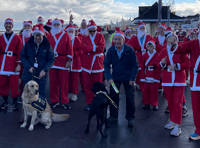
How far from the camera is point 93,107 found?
15.3 ft

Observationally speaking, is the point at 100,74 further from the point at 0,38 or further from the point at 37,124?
the point at 0,38

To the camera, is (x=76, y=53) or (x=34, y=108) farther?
(x=76, y=53)


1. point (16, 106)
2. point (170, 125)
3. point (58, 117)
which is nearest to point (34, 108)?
point (58, 117)

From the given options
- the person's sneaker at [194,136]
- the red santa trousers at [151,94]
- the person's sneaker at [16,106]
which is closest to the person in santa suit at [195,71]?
the person's sneaker at [194,136]

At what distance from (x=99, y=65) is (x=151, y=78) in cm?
152

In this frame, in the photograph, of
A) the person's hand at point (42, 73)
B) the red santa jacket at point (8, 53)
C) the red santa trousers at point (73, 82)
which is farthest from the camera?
the red santa trousers at point (73, 82)

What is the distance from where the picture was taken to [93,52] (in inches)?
247

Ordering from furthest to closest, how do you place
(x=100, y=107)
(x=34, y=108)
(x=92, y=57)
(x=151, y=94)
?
(x=151, y=94)
(x=92, y=57)
(x=34, y=108)
(x=100, y=107)

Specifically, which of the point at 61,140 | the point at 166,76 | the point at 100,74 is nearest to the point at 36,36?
the point at 100,74

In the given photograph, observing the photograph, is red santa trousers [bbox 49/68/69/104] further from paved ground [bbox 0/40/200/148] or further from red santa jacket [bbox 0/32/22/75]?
red santa jacket [bbox 0/32/22/75]

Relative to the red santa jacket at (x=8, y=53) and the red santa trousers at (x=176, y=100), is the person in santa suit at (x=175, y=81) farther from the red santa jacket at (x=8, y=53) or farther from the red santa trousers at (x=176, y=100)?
the red santa jacket at (x=8, y=53)

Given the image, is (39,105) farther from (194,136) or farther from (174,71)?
(194,136)

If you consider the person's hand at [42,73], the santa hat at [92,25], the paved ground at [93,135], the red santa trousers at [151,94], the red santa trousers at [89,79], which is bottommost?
the paved ground at [93,135]

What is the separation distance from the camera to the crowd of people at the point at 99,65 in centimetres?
468
